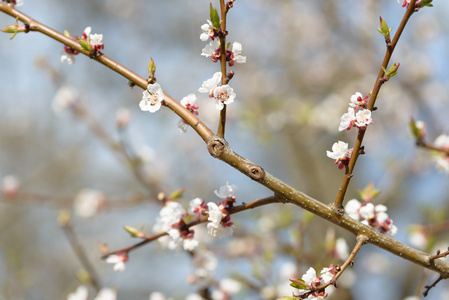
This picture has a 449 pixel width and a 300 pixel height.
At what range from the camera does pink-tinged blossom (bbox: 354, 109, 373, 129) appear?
120cm

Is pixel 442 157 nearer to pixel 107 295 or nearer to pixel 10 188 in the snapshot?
pixel 107 295

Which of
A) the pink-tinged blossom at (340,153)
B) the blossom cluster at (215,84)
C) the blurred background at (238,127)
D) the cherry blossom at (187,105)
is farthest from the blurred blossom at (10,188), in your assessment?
the pink-tinged blossom at (340,153)

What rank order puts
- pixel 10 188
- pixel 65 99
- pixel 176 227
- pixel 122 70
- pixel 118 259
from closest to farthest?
pixel 122 70
pixel 176 227
pixel 118 259
pixel 10 188
pixel 65 99

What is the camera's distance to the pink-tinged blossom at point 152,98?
1282 millimetres

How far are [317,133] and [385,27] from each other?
380 cm

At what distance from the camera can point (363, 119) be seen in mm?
1218

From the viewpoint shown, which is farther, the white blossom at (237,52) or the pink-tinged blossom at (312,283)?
the white blossom at (237,52)

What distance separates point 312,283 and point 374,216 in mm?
451

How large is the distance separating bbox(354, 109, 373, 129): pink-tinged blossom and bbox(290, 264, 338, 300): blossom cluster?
1.41ft

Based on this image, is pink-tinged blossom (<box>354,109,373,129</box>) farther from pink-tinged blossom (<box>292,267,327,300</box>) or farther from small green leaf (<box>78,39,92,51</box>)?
small green leaf (<box>78,39,92,51</box>)

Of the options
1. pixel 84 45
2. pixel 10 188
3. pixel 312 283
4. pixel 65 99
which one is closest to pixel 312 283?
pixel 312 283

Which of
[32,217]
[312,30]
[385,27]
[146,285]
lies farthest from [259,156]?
[385,27]

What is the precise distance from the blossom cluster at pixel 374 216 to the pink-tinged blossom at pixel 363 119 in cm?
38

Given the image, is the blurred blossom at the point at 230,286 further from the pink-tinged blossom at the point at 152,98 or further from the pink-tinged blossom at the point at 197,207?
the pink-tinged blossom at the point at 152,98
